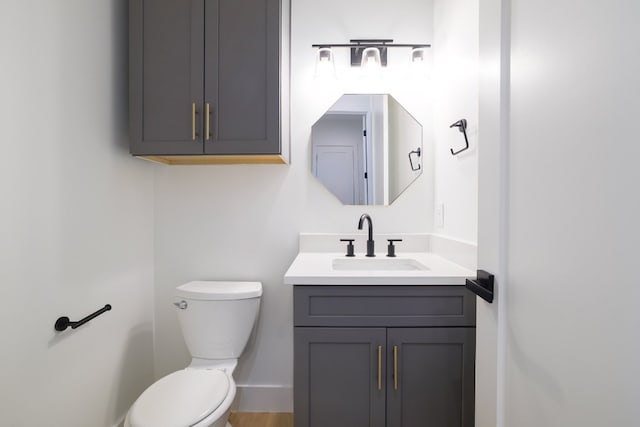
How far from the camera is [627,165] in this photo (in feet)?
1.44

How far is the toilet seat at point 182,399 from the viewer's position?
1.06 metres

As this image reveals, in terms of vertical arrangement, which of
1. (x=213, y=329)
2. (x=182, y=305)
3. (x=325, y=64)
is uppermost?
Result: (x=325, y=64)

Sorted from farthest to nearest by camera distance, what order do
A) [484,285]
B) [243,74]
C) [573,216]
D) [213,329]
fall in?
[213,329]
[243,74]
[484,285]
[573,216]

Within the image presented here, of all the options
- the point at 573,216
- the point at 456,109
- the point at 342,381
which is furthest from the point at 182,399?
the point at 456,109

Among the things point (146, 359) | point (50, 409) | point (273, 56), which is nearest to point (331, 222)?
point (273, 56)

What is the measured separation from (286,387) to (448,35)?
2107 millimetres

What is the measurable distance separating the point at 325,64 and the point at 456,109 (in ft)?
2.47

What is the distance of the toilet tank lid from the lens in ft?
4.95

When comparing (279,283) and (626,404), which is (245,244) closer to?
(279,283)

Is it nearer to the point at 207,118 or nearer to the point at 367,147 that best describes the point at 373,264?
the point at 367,147

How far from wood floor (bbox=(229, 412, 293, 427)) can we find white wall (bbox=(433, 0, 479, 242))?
133 centimetres

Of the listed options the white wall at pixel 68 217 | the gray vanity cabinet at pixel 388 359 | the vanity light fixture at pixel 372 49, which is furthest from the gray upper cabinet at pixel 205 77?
the gray vanity cabinet at pixel 388 359

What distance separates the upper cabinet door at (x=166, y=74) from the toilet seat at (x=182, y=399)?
1017mm

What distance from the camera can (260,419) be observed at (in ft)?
5.53
